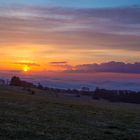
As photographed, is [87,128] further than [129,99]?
No

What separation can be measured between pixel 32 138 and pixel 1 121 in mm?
4775

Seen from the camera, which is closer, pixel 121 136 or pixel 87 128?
pixel 121 136

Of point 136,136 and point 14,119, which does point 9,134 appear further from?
point 136,136

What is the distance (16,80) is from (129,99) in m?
33.7

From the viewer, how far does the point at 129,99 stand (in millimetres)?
107875

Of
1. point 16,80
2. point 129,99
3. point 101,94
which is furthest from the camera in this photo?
A: point 16,80

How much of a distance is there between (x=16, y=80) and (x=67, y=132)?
10162cm

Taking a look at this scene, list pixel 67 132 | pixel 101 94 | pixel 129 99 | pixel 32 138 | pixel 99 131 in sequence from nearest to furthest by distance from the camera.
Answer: pixel 32 138 → pixel 67 132 → pixel 99 131 → pixel 129 99 → pixel 101 94

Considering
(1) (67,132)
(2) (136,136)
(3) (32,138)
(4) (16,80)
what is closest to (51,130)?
(1) (67,132)

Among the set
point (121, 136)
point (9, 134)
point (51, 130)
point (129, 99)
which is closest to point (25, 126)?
point (51, 130)

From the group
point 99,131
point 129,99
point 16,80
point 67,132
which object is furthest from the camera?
point 16,80

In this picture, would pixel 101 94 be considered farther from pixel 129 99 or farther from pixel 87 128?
pixel 87 128

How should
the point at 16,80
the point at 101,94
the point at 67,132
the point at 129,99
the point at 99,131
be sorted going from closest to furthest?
the point at 67,132 → the point at 99,131 → the point at 129,99 → the point at 101,94 → the point at 16,80

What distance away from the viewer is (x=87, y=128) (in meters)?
25.9
